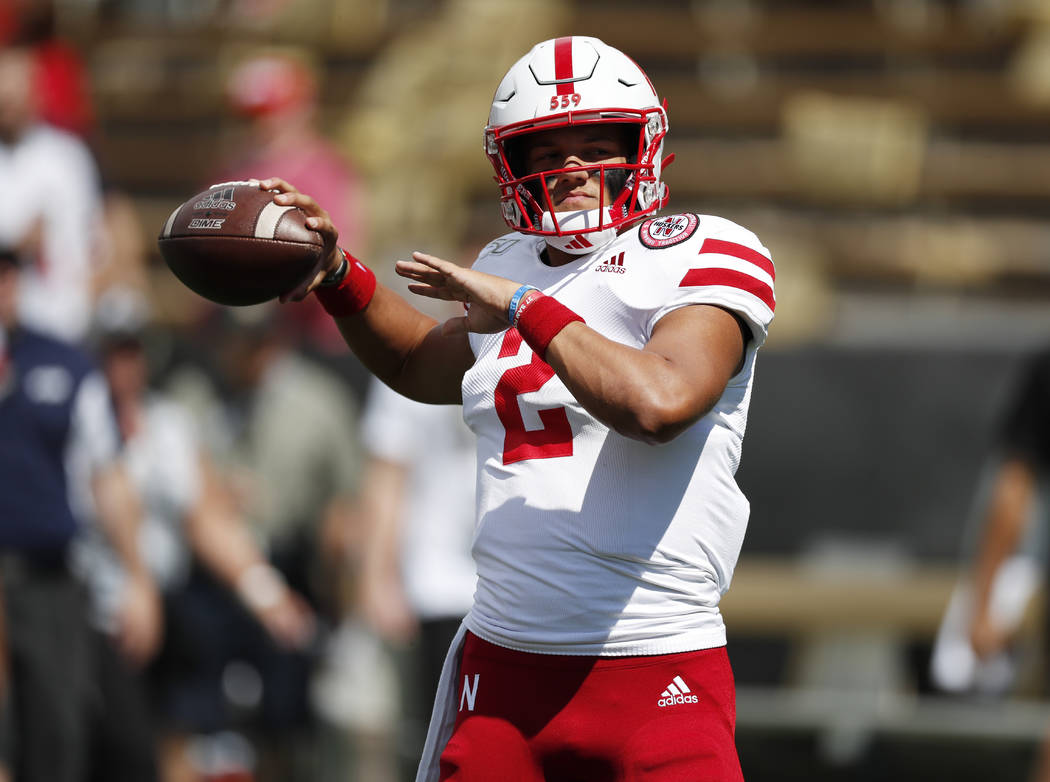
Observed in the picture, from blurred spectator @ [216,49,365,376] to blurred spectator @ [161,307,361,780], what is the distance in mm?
441

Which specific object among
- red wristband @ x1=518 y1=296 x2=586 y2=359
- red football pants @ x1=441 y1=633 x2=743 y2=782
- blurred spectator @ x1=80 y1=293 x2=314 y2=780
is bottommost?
blurred spectator @ x1=80 y1=293 x2=314 y2=780

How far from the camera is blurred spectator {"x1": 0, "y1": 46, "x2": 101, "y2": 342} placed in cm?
731

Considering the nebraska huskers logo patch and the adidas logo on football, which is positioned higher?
the nebraska huskers logo patch

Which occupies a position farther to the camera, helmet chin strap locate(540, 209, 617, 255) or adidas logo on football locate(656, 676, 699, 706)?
helmet chin strap locate(540, 209, 617, 255)

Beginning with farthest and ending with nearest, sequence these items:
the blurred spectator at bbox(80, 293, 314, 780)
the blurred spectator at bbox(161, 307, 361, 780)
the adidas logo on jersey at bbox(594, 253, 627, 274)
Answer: the blurred spectator at bbox(161, 307, 361, 780)
the blurred spectator at bbox(80, 293, 314, 780)
the adidas logo on jersey at bbox(594, 253, 627, 274)

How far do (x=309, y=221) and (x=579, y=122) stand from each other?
21.2 inches

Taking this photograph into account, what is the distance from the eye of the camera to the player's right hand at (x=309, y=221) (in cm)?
319

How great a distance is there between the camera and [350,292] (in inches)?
134

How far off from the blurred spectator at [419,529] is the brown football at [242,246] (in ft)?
8.76

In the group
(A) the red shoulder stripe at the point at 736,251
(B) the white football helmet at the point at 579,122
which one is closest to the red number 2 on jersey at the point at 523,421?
(B) the white football helmet at the point at 579,122

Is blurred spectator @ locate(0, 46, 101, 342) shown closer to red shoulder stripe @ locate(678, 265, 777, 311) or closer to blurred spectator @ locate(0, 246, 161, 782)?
blurred spectator @ locate(0, 246, 161, 782)

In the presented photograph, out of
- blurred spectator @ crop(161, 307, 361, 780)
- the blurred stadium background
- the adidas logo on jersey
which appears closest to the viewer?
the adidas logo on jersey

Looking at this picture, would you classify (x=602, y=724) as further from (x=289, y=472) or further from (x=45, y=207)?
(x=45, y=207)

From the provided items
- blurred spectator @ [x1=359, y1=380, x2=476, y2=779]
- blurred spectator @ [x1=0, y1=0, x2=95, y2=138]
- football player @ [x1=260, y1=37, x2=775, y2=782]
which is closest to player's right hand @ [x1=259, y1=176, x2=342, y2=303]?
football player @ [x1=260, y1=37, x2=775, y2=782]
